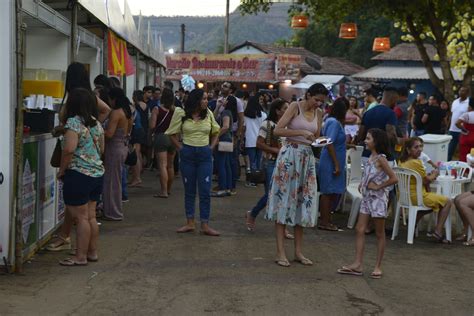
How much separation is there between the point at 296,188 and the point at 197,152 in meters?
1.77

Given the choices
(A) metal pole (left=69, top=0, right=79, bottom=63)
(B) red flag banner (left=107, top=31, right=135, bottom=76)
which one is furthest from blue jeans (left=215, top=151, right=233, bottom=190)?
(A) metal pole (left=69, top=0, right=79, bottom=63)

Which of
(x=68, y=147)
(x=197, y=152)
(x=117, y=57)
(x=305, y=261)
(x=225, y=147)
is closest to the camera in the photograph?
(x=68, y=147)

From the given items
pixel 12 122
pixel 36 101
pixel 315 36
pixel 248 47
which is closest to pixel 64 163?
pixel 12 122

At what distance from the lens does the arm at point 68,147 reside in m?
7.23

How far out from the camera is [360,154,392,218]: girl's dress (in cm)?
777

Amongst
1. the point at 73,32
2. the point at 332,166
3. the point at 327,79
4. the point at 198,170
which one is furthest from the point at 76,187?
the point at 327,79

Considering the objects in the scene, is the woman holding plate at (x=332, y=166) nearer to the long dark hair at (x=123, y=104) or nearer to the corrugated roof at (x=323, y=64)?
the long dark hair at (x=123, y=104)

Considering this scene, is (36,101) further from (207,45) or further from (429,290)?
(207,45)

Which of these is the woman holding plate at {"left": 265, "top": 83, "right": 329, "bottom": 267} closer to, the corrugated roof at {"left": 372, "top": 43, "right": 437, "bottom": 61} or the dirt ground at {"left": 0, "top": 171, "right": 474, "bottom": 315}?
the dirt ground at {"left": 0, "top": 171, "right": 474, "bottom": 315}

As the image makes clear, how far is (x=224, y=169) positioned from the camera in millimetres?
13070

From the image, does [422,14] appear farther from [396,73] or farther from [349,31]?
[396,73]

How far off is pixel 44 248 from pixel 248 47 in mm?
58677

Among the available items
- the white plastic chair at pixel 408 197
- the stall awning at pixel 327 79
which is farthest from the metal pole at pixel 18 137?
the stall awning at pixel 327 79

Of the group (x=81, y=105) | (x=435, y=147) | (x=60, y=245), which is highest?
(x=81, y=105)
